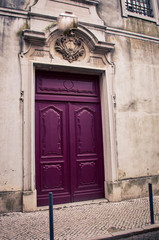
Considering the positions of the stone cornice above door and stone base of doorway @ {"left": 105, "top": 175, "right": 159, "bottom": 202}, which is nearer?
the stone cornice above door

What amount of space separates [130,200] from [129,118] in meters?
2.26

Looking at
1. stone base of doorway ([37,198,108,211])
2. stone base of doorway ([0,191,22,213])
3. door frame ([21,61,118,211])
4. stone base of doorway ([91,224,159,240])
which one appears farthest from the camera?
stone base of doorway ([37,198,108,211])

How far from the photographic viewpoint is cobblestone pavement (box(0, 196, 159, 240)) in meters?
3.54

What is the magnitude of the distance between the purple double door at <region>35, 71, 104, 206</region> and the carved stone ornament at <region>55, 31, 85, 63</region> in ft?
1.74

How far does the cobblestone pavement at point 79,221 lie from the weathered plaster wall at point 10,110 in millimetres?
708

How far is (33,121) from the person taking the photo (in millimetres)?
5004

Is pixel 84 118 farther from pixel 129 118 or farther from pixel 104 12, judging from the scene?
pixel 104 12

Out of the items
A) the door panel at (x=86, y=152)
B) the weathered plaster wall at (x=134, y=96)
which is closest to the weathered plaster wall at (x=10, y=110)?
the door panel at (x=86, y=152)

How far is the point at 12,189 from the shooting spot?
4.60 metres

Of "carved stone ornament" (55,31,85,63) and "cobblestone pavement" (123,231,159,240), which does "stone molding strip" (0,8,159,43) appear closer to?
"carved stone ornament" (55,31,85,63)

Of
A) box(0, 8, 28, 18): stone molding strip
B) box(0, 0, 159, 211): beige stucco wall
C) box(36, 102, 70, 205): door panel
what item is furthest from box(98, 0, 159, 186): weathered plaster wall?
box(0, 8, 28, 18): stone molding strip

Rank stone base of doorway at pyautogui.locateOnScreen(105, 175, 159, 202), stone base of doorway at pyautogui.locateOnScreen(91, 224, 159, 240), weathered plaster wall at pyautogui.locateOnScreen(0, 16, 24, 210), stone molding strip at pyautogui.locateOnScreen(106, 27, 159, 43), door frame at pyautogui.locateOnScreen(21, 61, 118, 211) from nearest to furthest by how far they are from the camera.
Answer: stone base of doorway at pyautogui.locateOnScreen(91, 224, 159, 240)
weathered plaster wall at pyautogui.locateOnScreen(0, 16, 24, 210)
door frame at pyautogui.locateOnScreen(21, 61, 118, 211)
stone base of doorway at pyautogui.locateOnScreen(105, 175, 159, 202)
stone molding strip at pyautogui.locateOnScreen(106, 27, 159, 43)

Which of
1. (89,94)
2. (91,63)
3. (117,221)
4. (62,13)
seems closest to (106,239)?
(117,221)

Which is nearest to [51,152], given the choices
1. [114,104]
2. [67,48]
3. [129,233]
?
[114,104]
